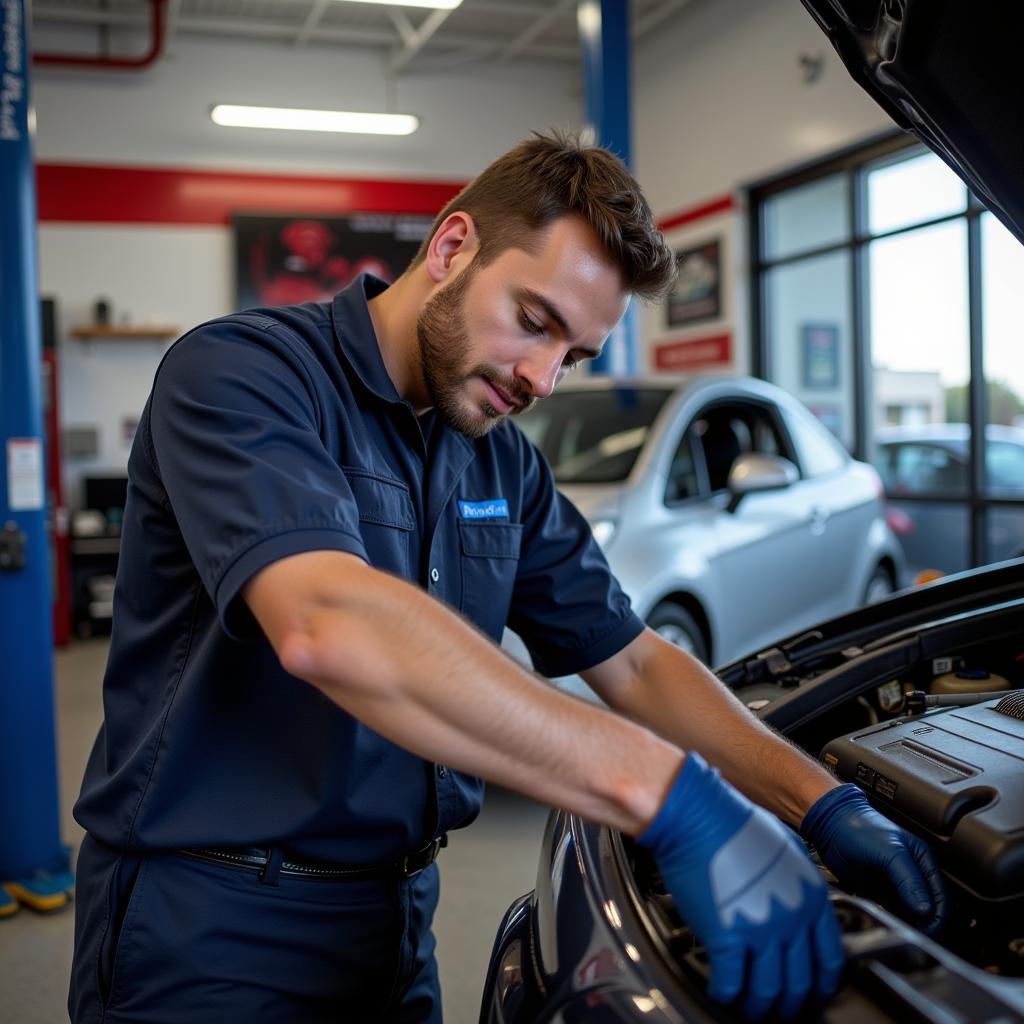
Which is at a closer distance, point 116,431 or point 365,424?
point 365,424

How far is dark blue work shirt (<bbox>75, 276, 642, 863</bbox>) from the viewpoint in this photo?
38.3 inches

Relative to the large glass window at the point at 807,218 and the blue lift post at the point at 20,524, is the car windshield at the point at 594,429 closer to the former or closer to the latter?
the blue lift post at the point at 20,524

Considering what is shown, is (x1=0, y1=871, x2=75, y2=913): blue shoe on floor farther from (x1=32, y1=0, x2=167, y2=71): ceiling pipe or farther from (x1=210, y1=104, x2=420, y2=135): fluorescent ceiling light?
(x1=32, y1=0, x2=167, y2=71): ceiling pipe

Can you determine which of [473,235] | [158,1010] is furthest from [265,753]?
[473,235]

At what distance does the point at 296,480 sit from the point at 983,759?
739 millimetres

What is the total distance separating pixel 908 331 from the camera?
6.99m

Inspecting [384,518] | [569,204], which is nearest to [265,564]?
[384,518]

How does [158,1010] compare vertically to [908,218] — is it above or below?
below

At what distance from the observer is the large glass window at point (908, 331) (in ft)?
20.4

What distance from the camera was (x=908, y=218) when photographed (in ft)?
22.0

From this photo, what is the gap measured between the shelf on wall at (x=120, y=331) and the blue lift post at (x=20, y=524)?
5.16 m

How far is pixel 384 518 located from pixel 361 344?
22cm

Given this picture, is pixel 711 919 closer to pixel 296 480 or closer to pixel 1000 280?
pixel 296 480

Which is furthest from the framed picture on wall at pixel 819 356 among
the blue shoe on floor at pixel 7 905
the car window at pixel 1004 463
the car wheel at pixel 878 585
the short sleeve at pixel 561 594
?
the short sleeve at pixel 561 594
